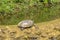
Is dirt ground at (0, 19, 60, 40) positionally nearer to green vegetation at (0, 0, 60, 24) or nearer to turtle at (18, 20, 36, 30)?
turtle at (18, 20, 36, 30)

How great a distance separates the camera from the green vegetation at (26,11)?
7906 mm

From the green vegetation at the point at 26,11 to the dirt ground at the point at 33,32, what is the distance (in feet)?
2.08

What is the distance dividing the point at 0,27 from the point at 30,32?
3.16 feet

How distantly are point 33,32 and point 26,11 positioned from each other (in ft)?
6.11

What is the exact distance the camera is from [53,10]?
8.64m

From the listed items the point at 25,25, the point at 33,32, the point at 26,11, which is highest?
the point at 26,11

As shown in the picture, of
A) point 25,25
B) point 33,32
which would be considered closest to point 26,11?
point 25,25

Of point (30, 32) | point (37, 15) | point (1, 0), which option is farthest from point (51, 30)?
point (1, 0)

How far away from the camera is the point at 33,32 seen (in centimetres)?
679

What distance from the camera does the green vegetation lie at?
791cm

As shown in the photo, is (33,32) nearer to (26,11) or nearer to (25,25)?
(25,25)

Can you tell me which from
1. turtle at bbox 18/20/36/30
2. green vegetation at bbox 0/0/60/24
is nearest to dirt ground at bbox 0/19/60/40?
turtle at bbox 18/20/36/30

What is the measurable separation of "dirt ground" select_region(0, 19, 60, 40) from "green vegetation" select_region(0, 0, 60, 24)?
0.63 meters

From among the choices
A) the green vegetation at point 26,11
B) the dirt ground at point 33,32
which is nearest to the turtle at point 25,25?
the dirt ground at point 33,32
